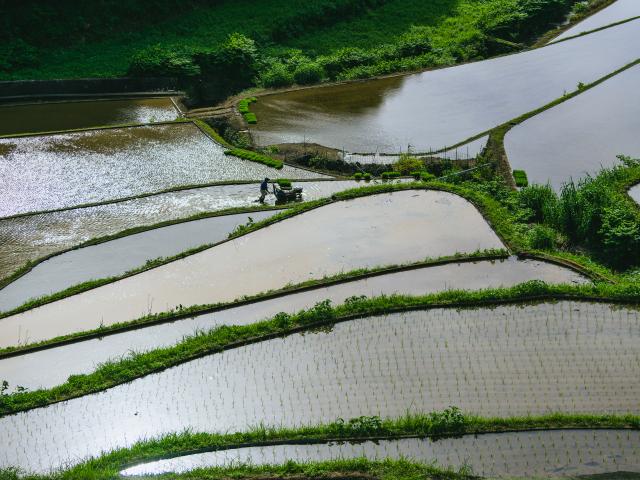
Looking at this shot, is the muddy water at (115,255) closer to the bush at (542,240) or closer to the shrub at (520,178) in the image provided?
the bush at (542,240)

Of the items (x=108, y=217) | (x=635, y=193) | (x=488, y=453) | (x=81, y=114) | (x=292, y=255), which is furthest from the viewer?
(x=81, y=114)

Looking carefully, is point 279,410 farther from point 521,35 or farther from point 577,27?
point 577,27

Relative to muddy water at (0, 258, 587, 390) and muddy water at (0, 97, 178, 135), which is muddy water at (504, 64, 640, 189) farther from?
muddy water at (0, 97, 178, 135)

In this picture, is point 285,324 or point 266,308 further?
point 266,308

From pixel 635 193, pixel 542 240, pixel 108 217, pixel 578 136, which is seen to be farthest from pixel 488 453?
pixel 578 136

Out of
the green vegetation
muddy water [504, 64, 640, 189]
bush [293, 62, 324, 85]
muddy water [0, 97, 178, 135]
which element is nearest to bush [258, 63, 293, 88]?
bush [293, 62, 324, 85]

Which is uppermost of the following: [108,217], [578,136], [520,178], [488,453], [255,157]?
[255,157]

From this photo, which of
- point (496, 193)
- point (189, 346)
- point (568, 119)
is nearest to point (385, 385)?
point (189, 346)

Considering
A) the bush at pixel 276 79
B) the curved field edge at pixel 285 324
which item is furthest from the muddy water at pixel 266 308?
the bush at pixel 276 79

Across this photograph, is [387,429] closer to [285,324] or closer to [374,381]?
[374,381]
